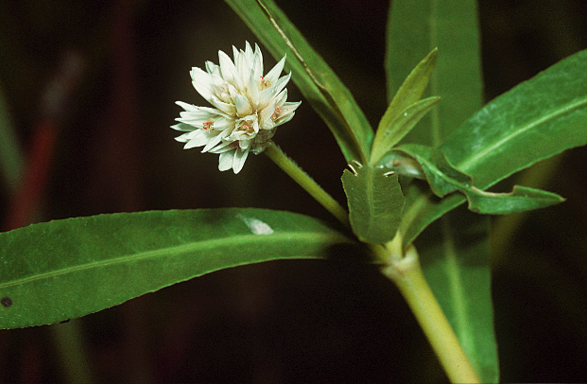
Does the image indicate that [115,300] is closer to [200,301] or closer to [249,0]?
[249,0]

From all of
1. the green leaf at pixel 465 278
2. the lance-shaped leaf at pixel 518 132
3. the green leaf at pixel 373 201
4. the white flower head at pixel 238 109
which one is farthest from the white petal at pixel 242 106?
the green leaf at pixel 465 278

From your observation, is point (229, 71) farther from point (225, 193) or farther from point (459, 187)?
point (225, 193)

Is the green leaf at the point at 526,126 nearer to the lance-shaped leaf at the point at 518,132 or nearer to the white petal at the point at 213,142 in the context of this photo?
the lance-shaped leaf at the point at 518,132

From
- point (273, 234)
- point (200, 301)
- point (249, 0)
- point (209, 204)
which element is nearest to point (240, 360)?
point (200, 301)

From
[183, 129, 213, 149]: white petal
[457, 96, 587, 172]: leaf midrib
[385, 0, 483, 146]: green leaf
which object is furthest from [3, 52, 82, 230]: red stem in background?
[457, 96, 587, 172]: leaf midrib

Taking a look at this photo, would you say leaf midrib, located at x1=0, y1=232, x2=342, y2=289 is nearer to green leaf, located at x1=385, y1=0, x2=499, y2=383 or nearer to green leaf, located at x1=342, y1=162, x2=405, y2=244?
green leaf, located at x1=342, y1=162, x2=405, y2=244
